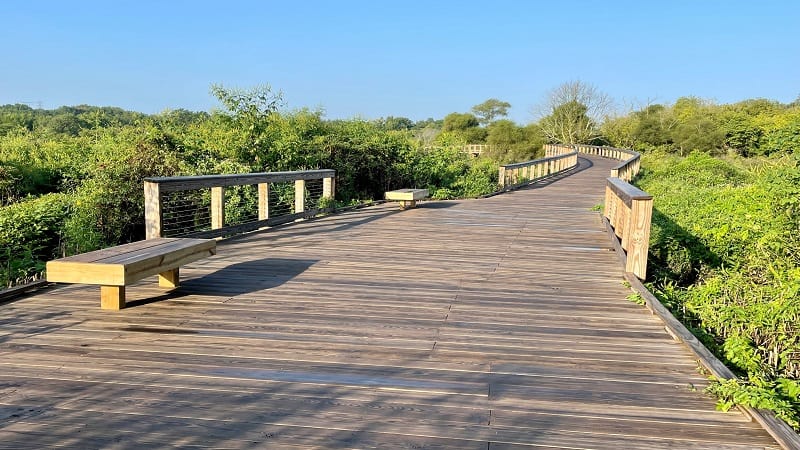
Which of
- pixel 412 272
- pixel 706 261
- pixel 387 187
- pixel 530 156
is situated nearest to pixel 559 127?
pixel 530 156

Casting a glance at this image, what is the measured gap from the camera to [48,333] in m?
3.99

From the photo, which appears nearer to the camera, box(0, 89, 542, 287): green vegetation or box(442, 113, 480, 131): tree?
box(0, 89, 542, 287): green vegetation

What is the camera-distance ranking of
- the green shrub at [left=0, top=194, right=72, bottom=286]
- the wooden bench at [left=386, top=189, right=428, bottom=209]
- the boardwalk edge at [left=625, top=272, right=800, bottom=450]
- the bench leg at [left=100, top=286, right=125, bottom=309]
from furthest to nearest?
the wooden bench at [left=386, top=189, right=428, bottom=209], the green shrub at [left=0, top=194, right=72, bottom=286], the bench leg at [left=100, top=286, right=125, bottom=309], the boardwalk edge at [left=625, top=272, right=800, bottom=450]

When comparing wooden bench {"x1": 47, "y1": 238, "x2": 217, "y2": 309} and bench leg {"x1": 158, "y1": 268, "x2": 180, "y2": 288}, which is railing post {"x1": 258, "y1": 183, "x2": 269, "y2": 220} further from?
bench leg {"x1": 158, "y1": 268, "x2": 180, "y2": 288}

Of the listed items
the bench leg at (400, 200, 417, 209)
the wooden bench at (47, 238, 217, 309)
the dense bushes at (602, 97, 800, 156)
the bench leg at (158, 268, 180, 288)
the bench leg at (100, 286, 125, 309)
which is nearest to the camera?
the wooden bench at (47, 238, 217, 309)

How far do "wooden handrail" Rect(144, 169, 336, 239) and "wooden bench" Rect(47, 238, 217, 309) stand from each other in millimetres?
1599

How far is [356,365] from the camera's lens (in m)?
3.54

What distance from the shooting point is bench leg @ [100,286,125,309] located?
4566mm

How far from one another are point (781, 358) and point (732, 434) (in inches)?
150

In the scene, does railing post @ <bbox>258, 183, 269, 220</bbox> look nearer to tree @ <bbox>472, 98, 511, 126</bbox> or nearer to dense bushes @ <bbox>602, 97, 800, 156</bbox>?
dense bushes @ <bbox>602, 97, 800, 156</bbox>

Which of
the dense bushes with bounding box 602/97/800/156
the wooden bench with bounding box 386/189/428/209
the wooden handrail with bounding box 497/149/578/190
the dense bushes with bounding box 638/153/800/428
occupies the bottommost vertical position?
the dense bushes with bounding box 638/153/800/428

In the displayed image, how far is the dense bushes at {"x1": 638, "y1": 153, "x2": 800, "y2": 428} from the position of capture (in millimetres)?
5855

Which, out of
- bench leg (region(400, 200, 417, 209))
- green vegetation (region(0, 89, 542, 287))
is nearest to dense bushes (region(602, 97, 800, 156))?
green vegetation (region(0, 89, 542, 287))

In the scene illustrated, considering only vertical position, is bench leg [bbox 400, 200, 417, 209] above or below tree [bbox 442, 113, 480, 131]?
below
